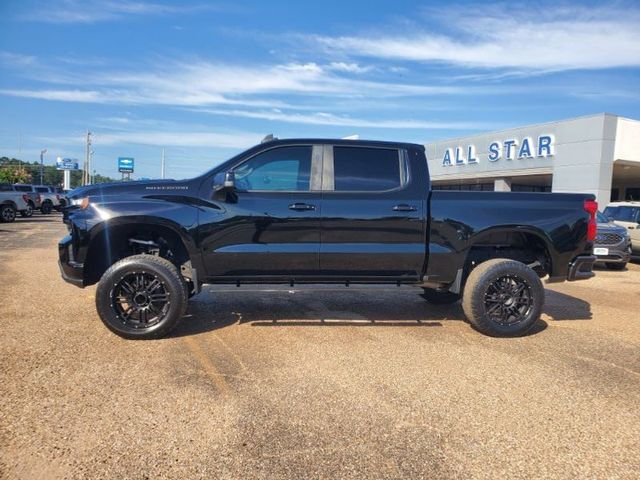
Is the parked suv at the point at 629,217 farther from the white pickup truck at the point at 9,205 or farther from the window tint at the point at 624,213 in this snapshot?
the white pickup truck at the point at 9,205

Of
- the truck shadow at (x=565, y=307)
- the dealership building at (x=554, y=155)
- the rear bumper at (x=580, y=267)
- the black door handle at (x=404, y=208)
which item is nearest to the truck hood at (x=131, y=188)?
the black door handle at (x=404, y=208)

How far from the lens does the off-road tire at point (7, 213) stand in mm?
22484

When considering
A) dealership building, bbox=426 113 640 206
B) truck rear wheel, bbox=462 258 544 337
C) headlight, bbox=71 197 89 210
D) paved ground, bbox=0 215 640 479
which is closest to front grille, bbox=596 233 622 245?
paved ground, bbox=0 215 640 479

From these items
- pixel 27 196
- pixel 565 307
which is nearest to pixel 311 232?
pixel 565 307

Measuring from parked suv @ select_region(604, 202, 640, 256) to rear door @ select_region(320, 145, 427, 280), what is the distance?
9845mm

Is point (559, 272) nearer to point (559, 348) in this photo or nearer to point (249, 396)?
point (559, 348)

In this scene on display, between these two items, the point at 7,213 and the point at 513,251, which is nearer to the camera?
the point at 513,251

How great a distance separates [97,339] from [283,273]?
194 centimetres

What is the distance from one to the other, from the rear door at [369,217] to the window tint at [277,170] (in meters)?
0.23

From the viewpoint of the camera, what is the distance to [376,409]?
134 inches

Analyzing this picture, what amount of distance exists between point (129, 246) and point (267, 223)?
162 centimetres

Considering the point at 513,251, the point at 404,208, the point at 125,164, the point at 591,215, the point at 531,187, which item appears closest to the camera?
the point at 404,208

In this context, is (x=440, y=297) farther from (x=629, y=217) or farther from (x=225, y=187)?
(x=629, y=217)

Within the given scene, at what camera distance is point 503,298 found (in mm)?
5242
